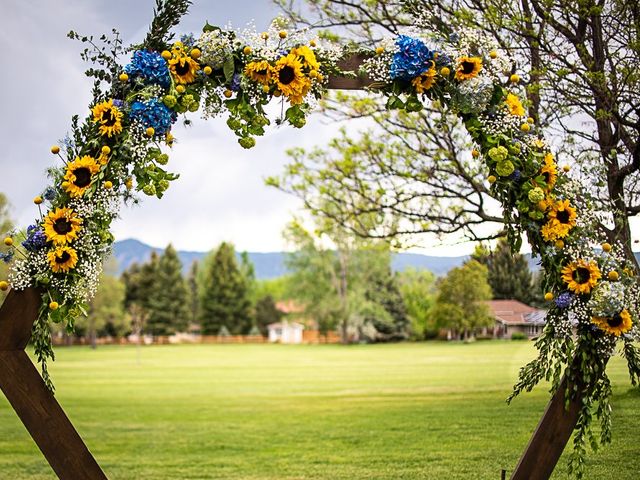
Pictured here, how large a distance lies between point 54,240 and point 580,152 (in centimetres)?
427

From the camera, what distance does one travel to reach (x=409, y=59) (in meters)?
3.79

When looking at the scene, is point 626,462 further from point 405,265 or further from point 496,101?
point 405,265

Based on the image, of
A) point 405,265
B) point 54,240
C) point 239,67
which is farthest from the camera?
point 405,265

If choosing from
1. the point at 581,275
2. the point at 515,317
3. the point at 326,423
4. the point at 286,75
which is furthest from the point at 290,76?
the point at 326,423

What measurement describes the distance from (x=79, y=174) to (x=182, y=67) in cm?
75

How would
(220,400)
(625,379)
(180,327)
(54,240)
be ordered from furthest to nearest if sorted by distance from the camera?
(180,327)
(220,400)
(625,379)
(54,240)

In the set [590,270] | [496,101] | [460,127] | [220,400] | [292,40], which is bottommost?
[220,400]

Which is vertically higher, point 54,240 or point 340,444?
→ point 54,240

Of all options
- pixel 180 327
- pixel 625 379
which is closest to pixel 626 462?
pixel 625 379

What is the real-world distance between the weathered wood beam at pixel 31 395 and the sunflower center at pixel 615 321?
2.63 metres

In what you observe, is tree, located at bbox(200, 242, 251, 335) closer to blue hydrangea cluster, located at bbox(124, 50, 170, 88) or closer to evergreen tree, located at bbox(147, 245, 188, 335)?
evergreen tree, located at bbox(147, 245, 188, 335)

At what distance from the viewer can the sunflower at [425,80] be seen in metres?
3.83

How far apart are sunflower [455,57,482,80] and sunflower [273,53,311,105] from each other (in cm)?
A: 80

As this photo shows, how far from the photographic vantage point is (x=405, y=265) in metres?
23.3
